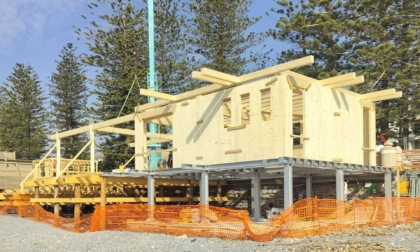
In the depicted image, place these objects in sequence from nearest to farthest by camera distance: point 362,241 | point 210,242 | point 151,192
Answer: point 362,241, point 210,242, point 151,192

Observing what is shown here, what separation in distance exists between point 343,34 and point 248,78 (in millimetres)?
A: 13392

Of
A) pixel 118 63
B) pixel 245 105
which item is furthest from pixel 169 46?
pixel 245 105

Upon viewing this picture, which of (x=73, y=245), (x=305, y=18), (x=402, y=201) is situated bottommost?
(x=73, y=245)

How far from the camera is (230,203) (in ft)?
68.2

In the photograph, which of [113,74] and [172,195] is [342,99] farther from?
[113,74]

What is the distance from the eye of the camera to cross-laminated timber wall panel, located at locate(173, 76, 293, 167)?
1342 cm

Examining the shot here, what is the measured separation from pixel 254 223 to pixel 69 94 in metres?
32.2

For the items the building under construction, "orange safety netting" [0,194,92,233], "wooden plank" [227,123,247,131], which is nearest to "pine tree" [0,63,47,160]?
"orange safety netting" [0,194,92,233]

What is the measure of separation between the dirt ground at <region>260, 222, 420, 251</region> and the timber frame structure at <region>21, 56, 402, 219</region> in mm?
2142

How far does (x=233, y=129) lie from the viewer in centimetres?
1464

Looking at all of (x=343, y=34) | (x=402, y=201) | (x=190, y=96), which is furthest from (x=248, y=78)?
(x=343, y=34)

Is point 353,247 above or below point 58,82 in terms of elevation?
below

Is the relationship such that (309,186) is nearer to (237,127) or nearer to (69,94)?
(237,127)

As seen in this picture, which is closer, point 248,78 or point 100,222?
point 248,78
